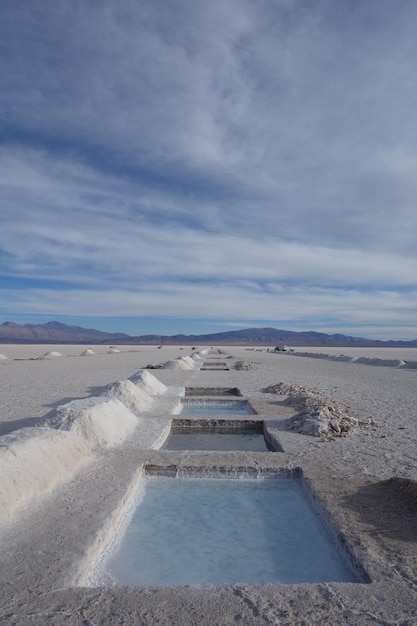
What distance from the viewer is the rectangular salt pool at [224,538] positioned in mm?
3023

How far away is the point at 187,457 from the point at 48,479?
1.79 m

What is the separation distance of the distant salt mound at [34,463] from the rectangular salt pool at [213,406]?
5214 millimetres

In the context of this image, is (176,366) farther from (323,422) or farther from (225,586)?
(225,586)

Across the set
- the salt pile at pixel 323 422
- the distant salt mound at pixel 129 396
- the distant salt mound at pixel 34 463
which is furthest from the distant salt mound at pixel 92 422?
the salt pile at pixel 323 422

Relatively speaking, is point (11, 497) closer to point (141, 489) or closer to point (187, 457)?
point (141, 489)

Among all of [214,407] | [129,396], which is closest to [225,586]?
[129,396]

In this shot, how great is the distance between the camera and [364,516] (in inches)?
141

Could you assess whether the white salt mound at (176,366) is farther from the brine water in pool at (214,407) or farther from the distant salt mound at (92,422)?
the distant salt mound at (92,422)

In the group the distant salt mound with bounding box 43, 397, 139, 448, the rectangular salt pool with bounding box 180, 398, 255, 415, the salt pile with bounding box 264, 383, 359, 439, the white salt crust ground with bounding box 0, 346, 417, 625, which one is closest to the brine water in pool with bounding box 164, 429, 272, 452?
the white salt crust ground with bounding box 0, 346, 417, 625

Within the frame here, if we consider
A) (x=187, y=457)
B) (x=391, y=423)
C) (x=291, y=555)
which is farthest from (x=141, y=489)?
(x=391, y=423)

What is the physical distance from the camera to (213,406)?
1046 cm

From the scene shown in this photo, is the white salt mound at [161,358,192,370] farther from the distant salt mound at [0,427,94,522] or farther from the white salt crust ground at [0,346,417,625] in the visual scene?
the distant salt mound at [0,427,94,522]

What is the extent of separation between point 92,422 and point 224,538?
2.79m

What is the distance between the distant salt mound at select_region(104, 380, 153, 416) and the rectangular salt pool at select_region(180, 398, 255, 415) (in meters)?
1.36
